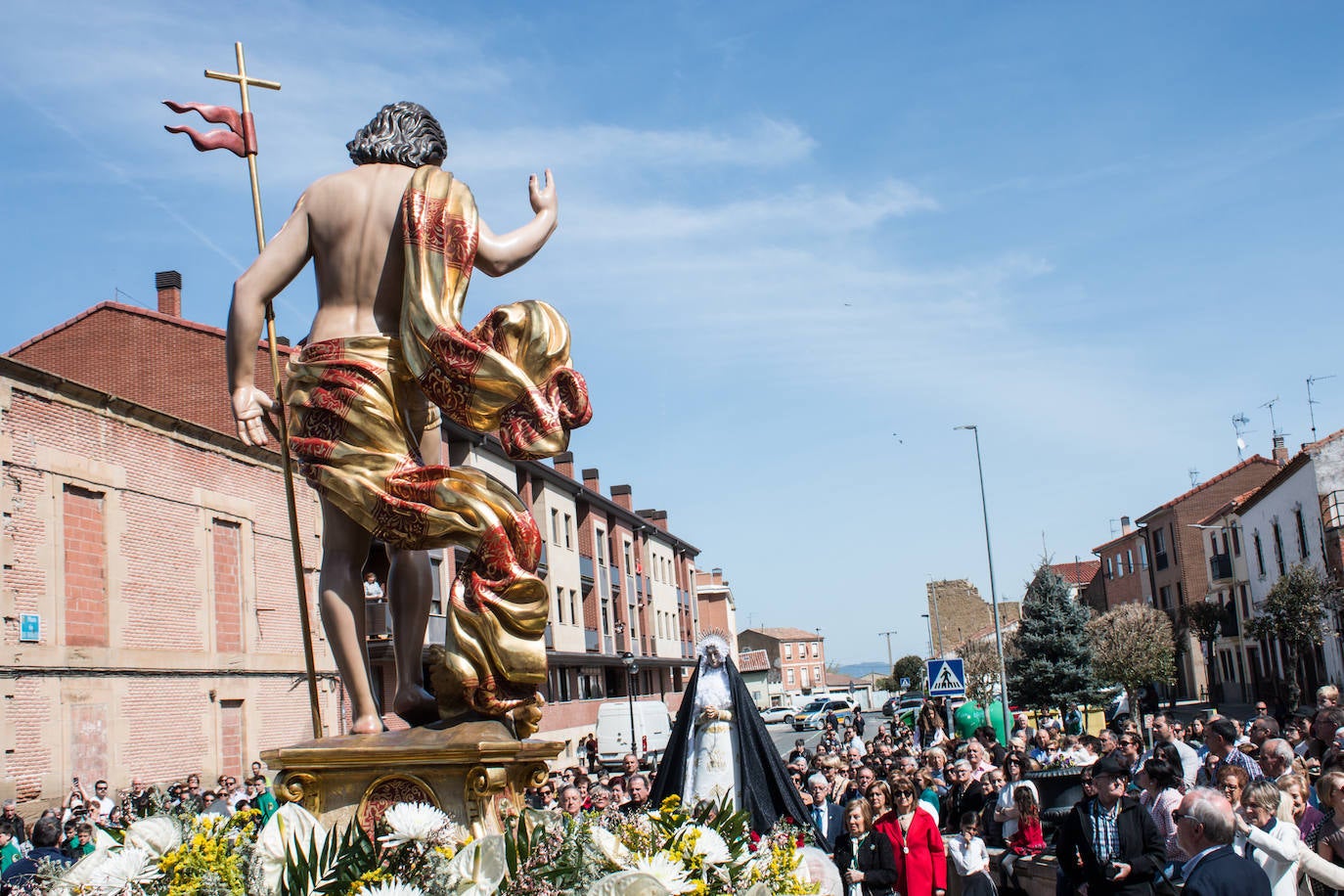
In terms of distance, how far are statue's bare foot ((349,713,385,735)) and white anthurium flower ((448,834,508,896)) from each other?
1.60 meters

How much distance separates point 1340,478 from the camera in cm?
3891

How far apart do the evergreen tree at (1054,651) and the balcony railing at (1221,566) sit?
72.4 feet

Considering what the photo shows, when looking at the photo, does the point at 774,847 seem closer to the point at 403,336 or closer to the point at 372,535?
the point at 372,535

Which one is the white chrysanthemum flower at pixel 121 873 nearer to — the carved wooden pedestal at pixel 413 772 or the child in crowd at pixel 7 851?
the carved wooden pedestal at pixel 413 772

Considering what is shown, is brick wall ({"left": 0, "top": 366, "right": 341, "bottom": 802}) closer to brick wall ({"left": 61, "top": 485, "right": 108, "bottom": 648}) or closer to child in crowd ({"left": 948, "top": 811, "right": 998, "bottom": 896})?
brick wall ({"left": 61, "top": 485, "right": 108, "bottom": 648})

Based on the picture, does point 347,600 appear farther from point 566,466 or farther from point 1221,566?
point 1221,566

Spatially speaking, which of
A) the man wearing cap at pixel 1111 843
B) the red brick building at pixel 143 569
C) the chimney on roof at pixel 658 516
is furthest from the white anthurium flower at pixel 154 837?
the chimney on roof at pixel 658 516

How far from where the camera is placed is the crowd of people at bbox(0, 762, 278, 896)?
4.65 m

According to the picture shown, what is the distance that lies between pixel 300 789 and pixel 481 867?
5.22 ft

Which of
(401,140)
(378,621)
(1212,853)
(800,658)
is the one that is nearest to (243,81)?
(401,140)

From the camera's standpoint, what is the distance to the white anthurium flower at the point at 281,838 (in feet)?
11.8

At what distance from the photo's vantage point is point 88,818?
10570mm

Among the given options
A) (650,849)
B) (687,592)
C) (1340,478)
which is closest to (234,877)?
(650,849)

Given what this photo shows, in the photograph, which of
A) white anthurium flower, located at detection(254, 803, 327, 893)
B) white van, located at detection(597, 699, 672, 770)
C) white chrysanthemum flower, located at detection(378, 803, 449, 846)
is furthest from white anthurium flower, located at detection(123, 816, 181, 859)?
white van, located at detection(597, 699, 672, 770)
